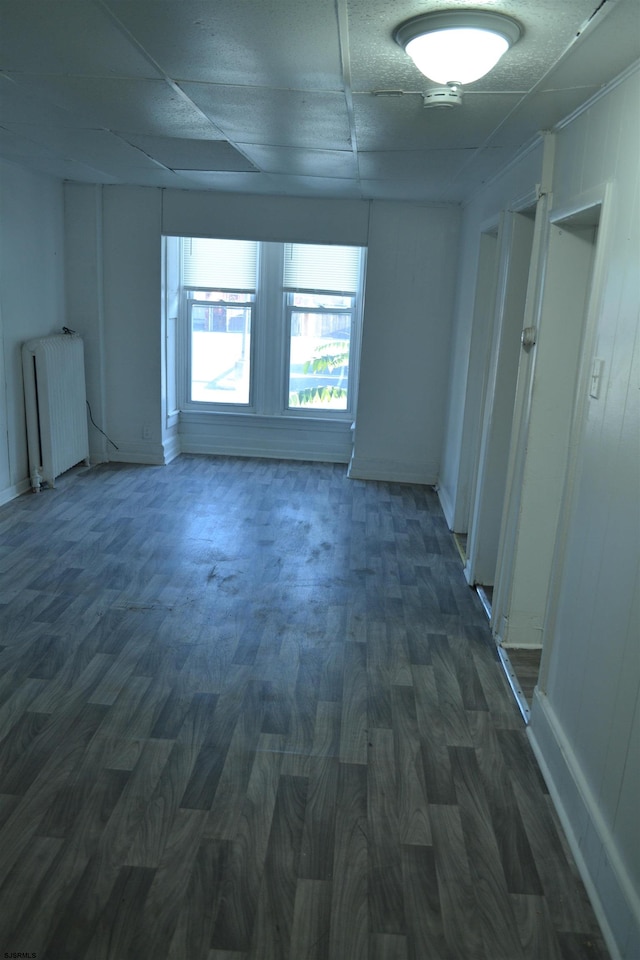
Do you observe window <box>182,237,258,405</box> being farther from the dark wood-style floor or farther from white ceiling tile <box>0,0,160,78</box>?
white ceiling tile <box>0,0,160,78</box>

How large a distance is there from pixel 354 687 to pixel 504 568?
1018 mm

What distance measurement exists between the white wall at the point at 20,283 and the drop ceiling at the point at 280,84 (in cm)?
69

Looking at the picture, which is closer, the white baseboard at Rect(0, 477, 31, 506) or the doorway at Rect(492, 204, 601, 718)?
the doorway at Rect(492, 204, 601, 718)

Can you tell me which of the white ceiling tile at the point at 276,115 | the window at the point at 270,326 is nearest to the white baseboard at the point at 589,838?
the white ceiling tile at the point at 276,115

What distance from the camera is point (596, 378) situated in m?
2.56

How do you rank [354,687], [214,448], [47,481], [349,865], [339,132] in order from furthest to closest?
[214,448] < [47,481] < [339,132] < [354,687] < [349,865]

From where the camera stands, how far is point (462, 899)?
2209mm

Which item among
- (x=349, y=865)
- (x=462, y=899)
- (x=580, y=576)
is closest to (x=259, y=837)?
(x=349, y=865)

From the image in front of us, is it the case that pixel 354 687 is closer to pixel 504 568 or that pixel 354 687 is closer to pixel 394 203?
pixel 504 568

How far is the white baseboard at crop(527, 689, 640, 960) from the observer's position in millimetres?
1960

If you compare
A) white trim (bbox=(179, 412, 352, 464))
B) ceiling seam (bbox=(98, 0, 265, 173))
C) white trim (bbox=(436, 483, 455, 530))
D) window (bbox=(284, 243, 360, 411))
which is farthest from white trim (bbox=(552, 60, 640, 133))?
white trim (bbox=(179, 412, 352, 464))

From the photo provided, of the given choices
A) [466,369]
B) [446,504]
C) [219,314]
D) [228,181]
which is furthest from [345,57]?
[219,314]

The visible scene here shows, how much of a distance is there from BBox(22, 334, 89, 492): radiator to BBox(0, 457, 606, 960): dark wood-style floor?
1.16 m

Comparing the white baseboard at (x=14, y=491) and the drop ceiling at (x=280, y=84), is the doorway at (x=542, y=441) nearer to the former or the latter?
the drop ceiling at (x=280, y=84)
